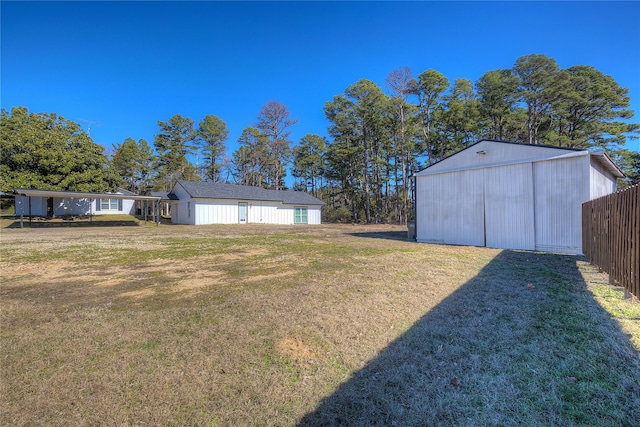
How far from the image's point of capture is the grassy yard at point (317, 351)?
6.09 ft

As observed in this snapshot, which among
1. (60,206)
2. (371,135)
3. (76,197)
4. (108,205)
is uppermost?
(371,135)

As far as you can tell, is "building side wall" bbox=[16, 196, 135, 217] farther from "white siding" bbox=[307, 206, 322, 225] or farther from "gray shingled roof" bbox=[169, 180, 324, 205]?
"white siding" bbox=[307, 206, 322, 225]

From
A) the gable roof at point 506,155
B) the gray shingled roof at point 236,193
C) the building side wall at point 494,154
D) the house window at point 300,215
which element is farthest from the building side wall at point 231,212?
the building side wall at point 494,154

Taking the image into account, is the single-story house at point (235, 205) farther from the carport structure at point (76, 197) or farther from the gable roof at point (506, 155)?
the gable roof at point (506, 155)

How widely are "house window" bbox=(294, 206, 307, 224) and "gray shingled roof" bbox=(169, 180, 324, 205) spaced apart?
2.40 ft

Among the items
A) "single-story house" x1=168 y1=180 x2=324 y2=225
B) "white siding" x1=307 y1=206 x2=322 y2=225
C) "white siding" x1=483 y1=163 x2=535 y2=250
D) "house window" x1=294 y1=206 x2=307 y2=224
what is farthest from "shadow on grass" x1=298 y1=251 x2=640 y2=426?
"white siding" x1=307 y1=206 x2=322 y2=225

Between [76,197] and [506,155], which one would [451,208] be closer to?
[506,155]

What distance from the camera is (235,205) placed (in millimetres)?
24766

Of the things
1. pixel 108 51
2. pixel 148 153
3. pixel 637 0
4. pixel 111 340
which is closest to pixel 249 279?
pixel 111 340

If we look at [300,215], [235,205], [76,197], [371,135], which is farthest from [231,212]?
[371,135]

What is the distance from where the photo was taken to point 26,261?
676 cm

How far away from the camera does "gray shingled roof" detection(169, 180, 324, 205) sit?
23031 mm

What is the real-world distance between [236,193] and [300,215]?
23.9ft

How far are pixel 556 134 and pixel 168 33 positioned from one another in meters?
30.2
